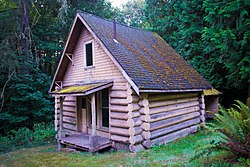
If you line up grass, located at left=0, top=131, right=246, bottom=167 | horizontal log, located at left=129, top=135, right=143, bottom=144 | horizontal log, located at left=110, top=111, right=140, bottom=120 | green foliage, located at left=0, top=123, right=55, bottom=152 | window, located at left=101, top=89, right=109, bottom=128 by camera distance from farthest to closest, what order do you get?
green foliage, located at left=0, top=123, right=55, bottom=152 → window, located at left=101, top=89, right=109, bottom=128 → horizontal log, located at left=110, top=111, right=140, bottom=120 → horizontal log, located at left=129, top=135, right=143, bottom=144 → grass, located at left=0, top=131, right=246, bottom=167

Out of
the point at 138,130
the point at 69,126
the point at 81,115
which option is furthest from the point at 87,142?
the point at 69,126

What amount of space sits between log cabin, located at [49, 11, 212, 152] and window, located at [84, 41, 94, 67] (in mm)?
48

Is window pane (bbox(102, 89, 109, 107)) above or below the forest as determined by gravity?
below

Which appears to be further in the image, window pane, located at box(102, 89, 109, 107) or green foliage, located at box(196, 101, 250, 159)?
window pane, located at box(102, 89, 109, 107)

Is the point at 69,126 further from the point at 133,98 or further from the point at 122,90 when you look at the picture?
the point at 133,98

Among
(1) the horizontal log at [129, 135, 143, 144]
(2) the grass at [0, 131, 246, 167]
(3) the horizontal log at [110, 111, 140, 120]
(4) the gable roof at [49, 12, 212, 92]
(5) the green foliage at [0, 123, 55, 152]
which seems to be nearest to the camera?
(2) the grass at [0, 131, 246, 167]

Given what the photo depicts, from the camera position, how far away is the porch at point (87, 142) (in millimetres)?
8359

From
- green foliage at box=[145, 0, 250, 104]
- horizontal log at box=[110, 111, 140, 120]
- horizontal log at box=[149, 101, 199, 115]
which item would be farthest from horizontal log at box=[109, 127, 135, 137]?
green foliage at box=[145, 0, 250, 104]

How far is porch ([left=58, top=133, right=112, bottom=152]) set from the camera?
8359 millimetres

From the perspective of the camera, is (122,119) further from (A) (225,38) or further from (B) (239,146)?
(A) (225,38)

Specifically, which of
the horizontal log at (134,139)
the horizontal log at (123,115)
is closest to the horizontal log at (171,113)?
the horizontal log at (123,115)

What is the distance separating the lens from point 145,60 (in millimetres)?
10023

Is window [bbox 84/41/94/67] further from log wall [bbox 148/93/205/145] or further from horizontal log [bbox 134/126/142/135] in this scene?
horizontal log [bbox 134/126/142/135]

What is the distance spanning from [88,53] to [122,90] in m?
3.12
